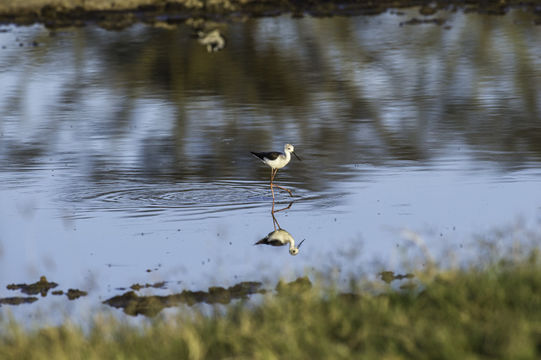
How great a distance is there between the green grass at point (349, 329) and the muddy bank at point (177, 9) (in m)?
34.0

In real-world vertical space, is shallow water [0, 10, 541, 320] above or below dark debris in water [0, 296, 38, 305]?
below

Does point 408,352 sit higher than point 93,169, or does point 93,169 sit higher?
point 408,352

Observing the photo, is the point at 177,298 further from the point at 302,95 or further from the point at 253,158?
the point at 302,95

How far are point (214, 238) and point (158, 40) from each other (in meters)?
25.3

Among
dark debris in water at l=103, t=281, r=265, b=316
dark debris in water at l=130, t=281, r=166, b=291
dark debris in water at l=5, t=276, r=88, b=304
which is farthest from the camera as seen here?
dark debris in water at l=130, t=281, r=166, b=291

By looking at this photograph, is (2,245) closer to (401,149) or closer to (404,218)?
(404,218)

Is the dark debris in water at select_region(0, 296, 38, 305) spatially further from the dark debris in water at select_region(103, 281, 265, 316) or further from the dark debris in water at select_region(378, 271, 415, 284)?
the dark debris in water at select_region(378, 271, 415, 284)

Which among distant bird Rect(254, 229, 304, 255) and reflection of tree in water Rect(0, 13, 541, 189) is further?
reflection of tree in water Rect(0, 13, 541, 189)

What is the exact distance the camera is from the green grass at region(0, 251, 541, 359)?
7059 millimetres

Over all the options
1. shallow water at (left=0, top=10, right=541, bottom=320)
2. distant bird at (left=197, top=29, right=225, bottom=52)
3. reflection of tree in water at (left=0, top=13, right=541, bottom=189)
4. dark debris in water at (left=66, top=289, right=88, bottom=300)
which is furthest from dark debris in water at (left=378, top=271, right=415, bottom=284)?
distant bird at (left=197, top=29, right=225, bottom=52)

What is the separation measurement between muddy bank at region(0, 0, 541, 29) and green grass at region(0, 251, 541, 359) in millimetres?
34015

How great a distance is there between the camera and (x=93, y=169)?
1628 cm

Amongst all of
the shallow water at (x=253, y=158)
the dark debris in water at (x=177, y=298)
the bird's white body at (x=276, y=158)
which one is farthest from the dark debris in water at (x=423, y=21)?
the dark debris in water at (x=177, y=298)

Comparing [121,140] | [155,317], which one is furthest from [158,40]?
[155,317]
